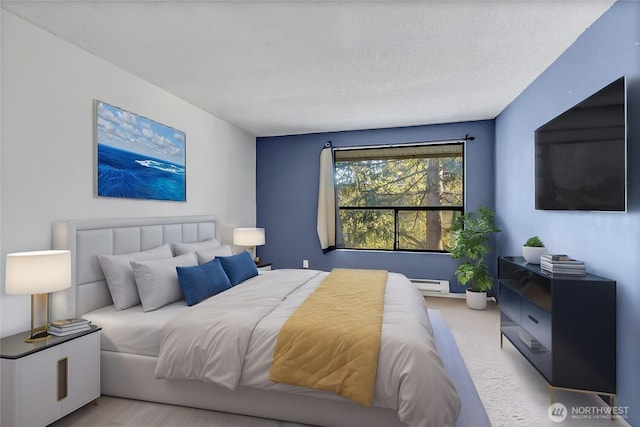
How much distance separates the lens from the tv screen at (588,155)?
189 centimetres

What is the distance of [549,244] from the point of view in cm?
288

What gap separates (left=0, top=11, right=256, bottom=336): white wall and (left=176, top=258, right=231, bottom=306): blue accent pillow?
2.87 ft

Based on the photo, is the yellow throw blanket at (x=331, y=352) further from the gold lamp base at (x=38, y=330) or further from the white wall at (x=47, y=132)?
the white wall at (x=47, y=132)

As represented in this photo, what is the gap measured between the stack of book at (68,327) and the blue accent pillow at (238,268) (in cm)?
118

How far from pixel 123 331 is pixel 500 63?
364 cm

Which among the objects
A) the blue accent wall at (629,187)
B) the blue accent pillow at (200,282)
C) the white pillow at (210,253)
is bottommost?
the blue accent pillow at (200,282)

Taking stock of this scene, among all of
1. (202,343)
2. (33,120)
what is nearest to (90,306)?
(202,343)

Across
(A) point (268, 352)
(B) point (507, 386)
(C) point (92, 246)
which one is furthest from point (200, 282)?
(B) point (507, 386)

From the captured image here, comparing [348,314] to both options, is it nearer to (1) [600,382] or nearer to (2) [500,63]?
(1) [600,382]

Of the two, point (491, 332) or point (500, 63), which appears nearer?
point (500, 63)

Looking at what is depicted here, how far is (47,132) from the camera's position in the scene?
226 cm

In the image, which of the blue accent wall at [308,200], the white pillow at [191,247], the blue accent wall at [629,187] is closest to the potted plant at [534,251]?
the blue accent wall at [629,187]

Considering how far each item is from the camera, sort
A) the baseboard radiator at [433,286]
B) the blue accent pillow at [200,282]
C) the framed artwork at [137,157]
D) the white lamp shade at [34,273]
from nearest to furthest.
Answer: the white lamp shade at [34,273] < the blue accent pillow at [200,282] < the framed artwork at [137,157] < the baseboard radiator at [433,286]

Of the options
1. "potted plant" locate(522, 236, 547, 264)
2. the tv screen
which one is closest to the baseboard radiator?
"potted plant" locate(522, 236, 547, 264)
